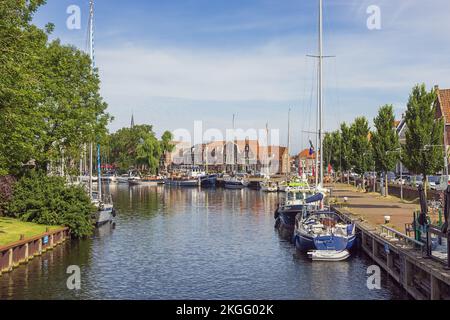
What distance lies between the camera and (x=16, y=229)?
38.7 m

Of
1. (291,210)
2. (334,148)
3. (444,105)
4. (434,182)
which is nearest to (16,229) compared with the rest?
(291,210)

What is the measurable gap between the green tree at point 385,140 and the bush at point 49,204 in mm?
44244

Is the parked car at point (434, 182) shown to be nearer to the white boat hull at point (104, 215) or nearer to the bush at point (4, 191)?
the white boat hull at point (104, 215)

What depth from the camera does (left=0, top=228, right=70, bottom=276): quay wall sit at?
31219mm

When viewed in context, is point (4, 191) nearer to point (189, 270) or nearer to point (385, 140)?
point (189, 270)

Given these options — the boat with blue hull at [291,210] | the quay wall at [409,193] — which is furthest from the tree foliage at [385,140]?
the boat with blue hull at [291,210]

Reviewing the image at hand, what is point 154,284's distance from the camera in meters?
29.9

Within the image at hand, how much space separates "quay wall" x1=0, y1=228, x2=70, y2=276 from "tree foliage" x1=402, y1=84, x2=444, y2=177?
1403 inches

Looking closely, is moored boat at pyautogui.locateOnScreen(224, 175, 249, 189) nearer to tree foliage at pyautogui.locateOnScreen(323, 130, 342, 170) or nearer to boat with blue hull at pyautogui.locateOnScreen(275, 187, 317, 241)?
tree foliage at pyautogui.locateOnScreen(323, 130, 342, 170)

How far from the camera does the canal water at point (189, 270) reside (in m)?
27.8

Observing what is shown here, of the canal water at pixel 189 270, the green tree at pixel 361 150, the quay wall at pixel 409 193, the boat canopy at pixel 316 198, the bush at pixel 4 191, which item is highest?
the green tree at pixel 361 150

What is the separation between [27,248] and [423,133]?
130 ft
